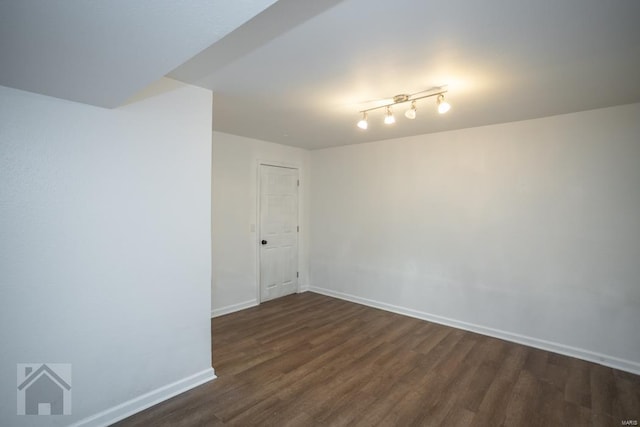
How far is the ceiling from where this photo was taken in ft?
3.65

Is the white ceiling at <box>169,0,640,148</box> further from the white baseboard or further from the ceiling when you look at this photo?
the white baseboard

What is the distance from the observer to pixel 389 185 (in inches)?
171

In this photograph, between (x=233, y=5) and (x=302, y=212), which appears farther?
(x=302, y=212)

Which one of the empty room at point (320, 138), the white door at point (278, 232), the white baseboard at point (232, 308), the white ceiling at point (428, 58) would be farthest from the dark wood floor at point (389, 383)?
the white ceiling at point (428, 58)

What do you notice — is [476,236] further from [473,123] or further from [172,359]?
[172,359]

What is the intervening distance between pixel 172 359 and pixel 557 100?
3966mm

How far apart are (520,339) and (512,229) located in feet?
4.05

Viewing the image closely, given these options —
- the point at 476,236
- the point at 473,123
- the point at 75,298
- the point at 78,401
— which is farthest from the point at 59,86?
the point at 476,236

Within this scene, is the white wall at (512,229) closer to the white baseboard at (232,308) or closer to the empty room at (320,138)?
the empty room at (320,138)

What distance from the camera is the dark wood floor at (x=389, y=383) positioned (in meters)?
2.13

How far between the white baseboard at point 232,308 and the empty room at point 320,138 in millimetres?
37

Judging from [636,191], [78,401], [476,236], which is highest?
[636,191]
